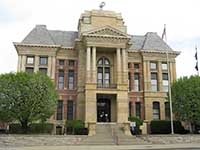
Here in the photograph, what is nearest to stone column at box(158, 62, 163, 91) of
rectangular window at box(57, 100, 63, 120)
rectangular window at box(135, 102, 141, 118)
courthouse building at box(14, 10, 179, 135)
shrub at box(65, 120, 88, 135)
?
courthouse building at box(14, 10, 179, 135)

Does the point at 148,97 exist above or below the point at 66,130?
above

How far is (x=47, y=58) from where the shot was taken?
45.5 metres

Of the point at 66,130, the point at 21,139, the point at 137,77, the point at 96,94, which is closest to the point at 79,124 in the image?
the point at 66,130

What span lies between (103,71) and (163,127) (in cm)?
1211

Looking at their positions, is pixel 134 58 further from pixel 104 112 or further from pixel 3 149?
pixel 3 149

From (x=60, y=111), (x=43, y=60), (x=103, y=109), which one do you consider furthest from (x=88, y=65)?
(x=60, y=111)

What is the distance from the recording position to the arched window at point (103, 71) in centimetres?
4466

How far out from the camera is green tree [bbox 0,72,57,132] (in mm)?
32812

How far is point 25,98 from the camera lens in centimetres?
3312

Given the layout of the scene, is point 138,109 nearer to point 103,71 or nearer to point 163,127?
point 163,127

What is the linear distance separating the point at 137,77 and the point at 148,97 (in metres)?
3.80

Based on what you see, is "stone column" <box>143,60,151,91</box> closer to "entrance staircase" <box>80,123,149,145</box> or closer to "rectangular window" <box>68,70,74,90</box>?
"rectangular window" <box>68,70,74,90</box>

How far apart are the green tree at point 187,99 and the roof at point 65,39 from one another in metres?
9.13

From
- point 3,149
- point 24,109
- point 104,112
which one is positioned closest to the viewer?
point 3,149
